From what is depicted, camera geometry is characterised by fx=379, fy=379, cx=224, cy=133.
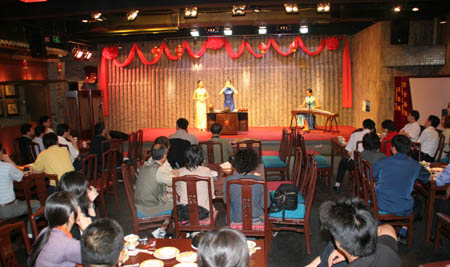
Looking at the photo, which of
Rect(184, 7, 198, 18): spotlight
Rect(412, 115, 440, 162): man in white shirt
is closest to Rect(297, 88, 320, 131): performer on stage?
Rect(184, 7, 198, 18): spotlight

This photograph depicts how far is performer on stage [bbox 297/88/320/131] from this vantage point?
34.8 ft

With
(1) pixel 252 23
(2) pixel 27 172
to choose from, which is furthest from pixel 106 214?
(1) pixel 252 23

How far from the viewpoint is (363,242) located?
1879mm

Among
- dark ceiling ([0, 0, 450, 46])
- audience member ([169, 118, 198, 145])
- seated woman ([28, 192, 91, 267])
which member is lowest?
seated woman ([28, 192, 91, 267])

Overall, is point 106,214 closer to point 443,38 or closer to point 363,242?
point 363,242

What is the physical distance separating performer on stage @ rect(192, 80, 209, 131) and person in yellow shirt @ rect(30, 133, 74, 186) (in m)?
6.75

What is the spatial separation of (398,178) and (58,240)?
10.3 ft

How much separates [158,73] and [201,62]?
151 cm

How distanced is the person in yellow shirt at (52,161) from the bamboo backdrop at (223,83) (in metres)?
8.24

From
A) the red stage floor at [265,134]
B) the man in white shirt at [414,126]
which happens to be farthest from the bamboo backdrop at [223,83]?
the man in white shirt at [414,126]

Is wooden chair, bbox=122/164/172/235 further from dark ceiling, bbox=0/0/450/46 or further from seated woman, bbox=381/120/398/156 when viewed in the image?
dark ceiling, bbox=0/0/450/46

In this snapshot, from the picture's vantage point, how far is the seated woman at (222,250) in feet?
5.01

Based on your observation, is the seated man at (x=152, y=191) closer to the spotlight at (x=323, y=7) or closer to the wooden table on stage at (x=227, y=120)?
the spotlight at (x=323, y=7)

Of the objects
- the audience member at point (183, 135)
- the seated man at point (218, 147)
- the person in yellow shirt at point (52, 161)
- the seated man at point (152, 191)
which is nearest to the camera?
the seated man at point (152, 191)
